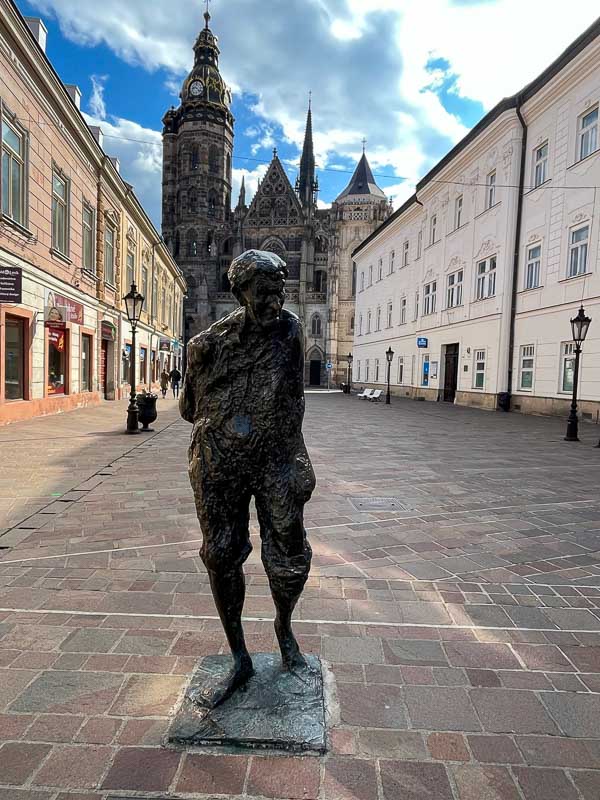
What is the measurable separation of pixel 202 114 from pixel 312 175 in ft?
71.2

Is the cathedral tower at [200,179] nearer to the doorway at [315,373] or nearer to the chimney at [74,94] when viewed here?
the doorway at [315,373]

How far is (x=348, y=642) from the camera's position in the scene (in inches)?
112

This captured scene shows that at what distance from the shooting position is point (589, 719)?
223 cm

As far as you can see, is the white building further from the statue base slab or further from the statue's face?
the statue's face

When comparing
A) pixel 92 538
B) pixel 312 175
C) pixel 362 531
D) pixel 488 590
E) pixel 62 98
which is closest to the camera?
pixel 488 590

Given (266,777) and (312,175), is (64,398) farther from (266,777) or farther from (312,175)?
(312,175)

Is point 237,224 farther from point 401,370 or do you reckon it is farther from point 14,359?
point 14,359

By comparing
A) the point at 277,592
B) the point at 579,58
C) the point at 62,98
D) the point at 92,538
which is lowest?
the point at 92,538

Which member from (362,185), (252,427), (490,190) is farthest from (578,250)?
(362,185)

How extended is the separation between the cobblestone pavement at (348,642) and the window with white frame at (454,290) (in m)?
20.7

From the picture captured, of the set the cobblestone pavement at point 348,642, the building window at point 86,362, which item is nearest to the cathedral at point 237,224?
the building window at point 86,362

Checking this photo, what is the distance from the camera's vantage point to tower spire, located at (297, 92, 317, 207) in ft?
255

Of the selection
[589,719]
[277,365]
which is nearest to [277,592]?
[277,365]

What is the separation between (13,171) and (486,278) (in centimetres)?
1911
